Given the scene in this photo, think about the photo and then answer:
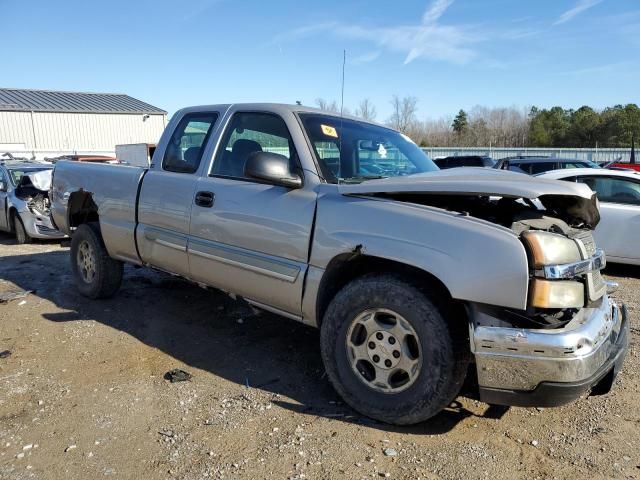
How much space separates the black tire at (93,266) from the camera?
18.1ft

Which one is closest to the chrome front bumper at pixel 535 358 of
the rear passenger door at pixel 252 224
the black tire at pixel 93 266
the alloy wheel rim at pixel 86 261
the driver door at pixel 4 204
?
the rear passenger door at pixel 252 224

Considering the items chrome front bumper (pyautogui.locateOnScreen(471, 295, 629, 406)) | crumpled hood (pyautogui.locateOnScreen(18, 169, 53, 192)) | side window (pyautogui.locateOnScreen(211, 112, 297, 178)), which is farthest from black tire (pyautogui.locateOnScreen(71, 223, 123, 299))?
crumpled hood (pyautogui.locateOnScreen(18, 169, 53, 192))

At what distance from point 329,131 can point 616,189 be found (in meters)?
5.47

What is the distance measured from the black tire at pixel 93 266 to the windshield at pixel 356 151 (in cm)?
286

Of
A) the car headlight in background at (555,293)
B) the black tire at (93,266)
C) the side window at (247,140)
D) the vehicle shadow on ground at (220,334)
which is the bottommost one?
the vehicle shadow on ground at (220,334)

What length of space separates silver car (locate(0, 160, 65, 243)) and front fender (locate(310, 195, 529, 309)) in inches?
308

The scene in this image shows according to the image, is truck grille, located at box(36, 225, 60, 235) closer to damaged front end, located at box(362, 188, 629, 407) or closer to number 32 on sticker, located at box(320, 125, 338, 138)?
number 32 on sticker, located at box(320, 125, 338, 138)

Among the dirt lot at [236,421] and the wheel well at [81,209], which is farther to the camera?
the wheel well at [81,209]

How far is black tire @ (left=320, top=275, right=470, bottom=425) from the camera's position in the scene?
2.94 metres

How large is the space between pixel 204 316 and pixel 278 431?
2.35 metres

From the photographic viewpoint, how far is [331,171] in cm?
372

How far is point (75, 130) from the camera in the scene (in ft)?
130

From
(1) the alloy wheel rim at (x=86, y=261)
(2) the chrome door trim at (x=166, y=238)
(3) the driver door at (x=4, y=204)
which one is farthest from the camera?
(3) the driver door at (x=4, y=204)

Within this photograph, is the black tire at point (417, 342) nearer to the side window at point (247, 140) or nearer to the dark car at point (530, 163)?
the side window at point (247, 140)
